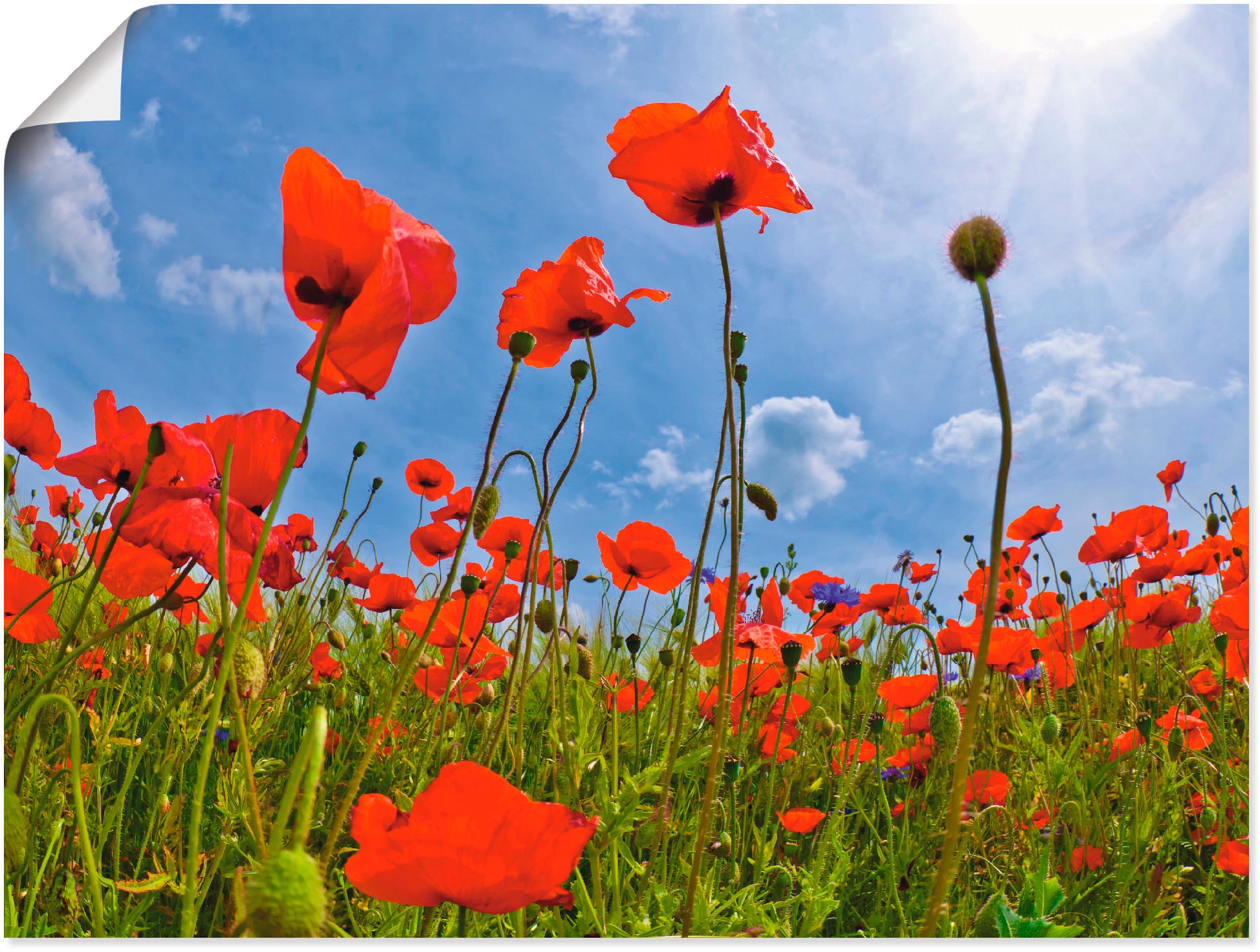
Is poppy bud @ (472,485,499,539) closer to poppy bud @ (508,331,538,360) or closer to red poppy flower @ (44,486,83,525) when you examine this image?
poppy bud @ (508,331,538,360)

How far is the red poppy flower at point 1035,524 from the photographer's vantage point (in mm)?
2010

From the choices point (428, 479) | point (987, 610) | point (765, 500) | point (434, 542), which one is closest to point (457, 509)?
point (434, 542)

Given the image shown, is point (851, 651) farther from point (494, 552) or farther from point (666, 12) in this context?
point (666, 12)

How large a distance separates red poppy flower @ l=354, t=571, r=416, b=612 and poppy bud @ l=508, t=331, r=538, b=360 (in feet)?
3.08

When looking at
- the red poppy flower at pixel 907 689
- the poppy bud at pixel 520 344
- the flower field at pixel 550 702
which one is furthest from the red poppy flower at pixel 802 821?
the poppy bud at pixel 520 344

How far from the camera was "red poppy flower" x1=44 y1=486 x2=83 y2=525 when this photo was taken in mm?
1868

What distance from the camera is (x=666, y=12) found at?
1.27 metres

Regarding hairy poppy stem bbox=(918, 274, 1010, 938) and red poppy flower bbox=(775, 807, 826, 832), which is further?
red poppy flower bbox=(775, 807, 826, 832)

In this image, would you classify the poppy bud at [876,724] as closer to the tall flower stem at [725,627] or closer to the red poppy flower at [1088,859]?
the red poppy flower at [1088,859]

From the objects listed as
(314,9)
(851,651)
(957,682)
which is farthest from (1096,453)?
(314,9)

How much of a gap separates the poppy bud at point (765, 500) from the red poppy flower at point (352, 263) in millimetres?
419

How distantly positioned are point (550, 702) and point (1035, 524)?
1277mm

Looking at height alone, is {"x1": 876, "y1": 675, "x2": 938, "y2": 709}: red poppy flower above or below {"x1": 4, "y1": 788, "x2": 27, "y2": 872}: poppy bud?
above

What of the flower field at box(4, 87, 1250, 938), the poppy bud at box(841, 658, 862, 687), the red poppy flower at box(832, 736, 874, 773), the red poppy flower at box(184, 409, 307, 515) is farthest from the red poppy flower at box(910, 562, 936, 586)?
the red poppy flower at box(184, 409, 307, 515)
